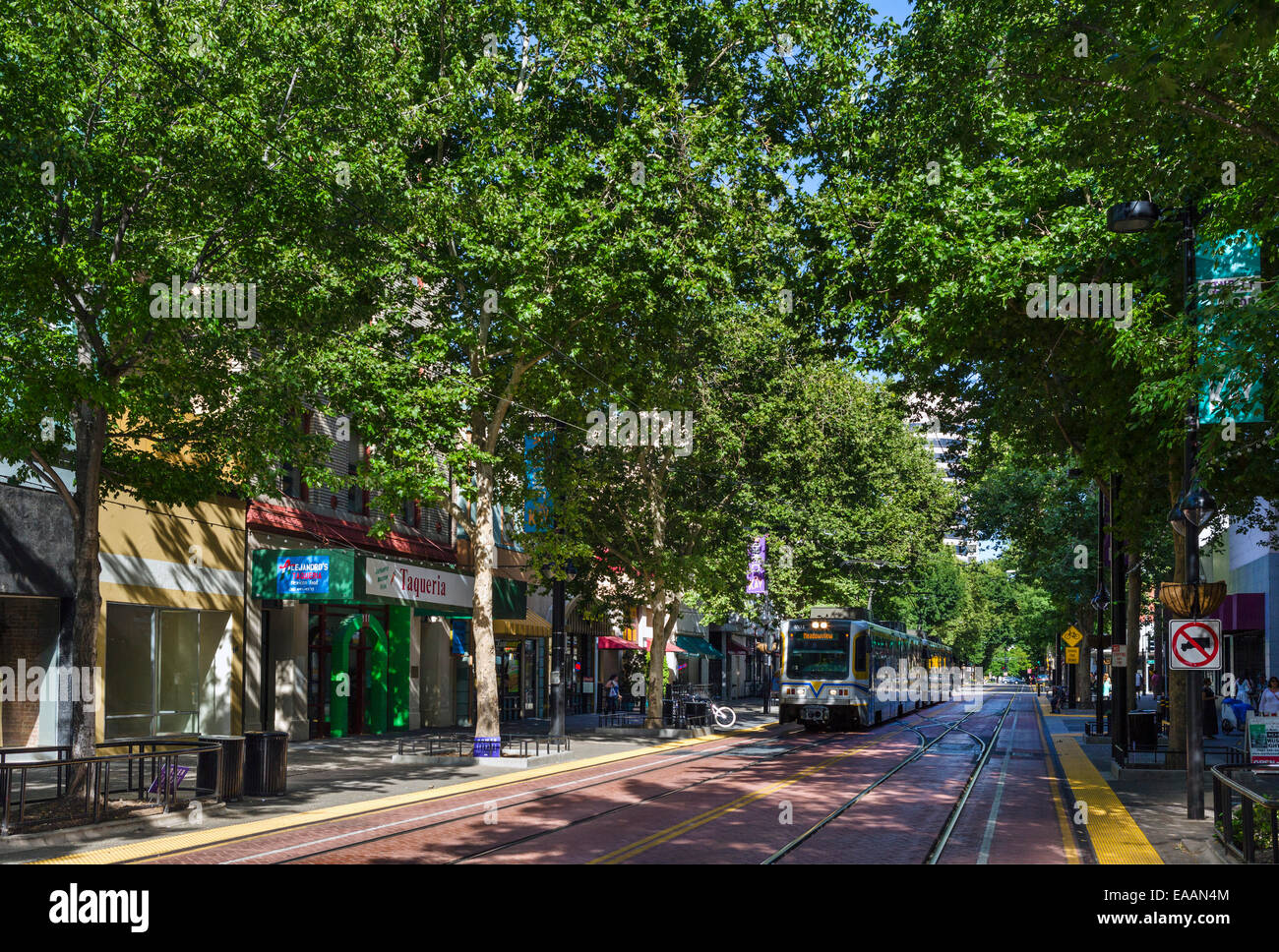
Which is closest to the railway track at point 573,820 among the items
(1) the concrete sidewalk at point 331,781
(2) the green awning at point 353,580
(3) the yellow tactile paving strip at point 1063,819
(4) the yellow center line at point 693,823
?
(4) the yellow center line at point 693,823

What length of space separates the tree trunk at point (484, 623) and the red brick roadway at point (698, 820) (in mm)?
2693

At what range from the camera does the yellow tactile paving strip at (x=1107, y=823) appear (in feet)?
40.8

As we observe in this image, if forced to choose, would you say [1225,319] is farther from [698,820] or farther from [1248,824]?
[698,820]

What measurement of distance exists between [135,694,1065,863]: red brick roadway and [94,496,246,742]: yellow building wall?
8.50 m

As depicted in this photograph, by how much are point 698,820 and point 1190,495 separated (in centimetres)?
744

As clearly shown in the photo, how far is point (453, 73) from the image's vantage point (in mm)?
23281

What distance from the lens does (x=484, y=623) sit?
25172 mm

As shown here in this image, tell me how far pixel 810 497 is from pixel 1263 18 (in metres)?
34.3

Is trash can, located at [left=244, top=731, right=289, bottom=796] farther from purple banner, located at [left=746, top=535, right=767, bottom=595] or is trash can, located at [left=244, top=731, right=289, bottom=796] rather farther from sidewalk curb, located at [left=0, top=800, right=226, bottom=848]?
purple banner, located at [left=746, top=535, right=767, bottom=595]

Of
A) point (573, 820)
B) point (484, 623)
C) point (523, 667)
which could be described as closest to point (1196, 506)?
point (573, 820)

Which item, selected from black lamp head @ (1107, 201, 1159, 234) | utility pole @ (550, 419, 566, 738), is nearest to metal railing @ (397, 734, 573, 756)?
utility pole @ (550, 419, 566, 738)
